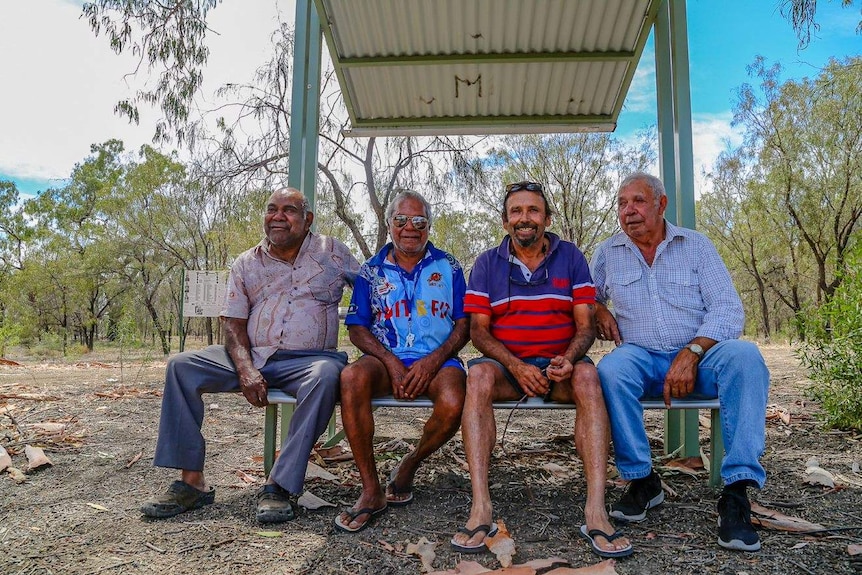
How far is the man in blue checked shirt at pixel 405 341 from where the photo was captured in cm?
322

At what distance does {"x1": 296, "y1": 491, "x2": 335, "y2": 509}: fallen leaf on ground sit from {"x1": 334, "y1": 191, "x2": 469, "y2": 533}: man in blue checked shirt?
33 centimetres

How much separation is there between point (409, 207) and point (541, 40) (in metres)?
2.19

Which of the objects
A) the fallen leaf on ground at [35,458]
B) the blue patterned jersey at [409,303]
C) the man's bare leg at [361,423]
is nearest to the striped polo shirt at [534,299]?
the blue patterned jersey at [409,303]

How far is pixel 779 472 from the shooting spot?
3.76 metres

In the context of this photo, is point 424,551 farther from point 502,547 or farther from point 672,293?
point 672,293

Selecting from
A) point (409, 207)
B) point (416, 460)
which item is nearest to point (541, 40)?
point (409, 207)

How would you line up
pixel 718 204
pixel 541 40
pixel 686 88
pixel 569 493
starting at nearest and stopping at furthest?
pixel 569 493
pixel 686 88
pixel 541 40
pixel 718 204

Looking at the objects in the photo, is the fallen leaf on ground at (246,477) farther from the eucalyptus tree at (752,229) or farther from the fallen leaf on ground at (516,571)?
Result: the eucalyptus tree at (752,229)

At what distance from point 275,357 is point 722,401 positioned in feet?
8.14

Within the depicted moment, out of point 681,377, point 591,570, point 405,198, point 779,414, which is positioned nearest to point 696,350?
point 681,377

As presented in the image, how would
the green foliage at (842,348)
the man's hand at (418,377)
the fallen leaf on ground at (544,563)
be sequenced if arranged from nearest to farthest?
1. the fallen leaf on ground at (544,563)
2. the man's hand at (418,377)
3. the green foliage at (842,348)

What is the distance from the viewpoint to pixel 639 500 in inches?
121

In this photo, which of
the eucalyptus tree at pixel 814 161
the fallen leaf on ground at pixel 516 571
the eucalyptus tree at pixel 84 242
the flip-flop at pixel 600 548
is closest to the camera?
the fallen leaf on ground at pixel 516 571

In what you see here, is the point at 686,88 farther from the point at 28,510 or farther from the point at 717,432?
the point at 28,510
